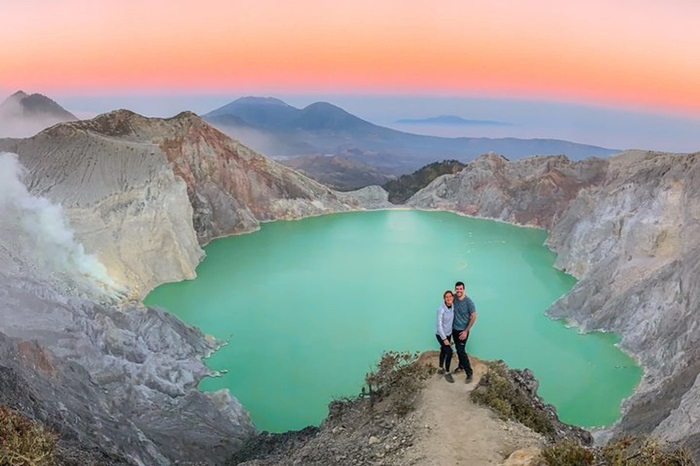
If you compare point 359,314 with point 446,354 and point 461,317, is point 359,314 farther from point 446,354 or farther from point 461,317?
point 461,317

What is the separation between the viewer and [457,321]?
761 centimetres

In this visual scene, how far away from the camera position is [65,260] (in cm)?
2395

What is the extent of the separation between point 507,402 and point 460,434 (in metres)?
0.87

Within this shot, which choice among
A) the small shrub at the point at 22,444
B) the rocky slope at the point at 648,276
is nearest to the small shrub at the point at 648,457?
the rocky slope at the point at 648,276

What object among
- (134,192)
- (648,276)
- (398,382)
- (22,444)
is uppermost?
(22,444)

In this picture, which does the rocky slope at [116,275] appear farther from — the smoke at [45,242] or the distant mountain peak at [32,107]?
the distant mountain peak at [32,107]

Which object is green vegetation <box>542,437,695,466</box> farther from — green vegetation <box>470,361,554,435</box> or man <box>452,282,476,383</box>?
man <box>452,282,476,383</box>

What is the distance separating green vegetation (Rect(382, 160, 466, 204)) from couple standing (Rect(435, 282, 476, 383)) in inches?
2020

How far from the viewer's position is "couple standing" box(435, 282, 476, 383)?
7.53 m

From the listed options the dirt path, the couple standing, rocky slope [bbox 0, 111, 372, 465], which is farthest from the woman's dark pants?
rocky slope [bbox 0, 111, 372, 465]

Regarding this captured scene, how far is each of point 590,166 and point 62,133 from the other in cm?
3515

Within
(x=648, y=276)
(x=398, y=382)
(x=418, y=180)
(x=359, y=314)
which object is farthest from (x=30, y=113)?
(x=398, y=382)

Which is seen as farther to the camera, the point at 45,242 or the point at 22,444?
the point at 45,242

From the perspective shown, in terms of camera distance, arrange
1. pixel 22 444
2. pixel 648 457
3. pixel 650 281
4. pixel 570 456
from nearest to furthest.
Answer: pixel 648 457 → pixel 570 456 → pixel 22 444 → pixel 650 281
